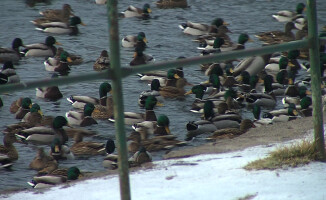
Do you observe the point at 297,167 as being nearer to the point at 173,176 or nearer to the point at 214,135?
the point at 173,176

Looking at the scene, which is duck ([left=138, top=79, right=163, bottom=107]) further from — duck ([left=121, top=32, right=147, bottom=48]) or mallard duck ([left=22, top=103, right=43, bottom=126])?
duck ([left=121, top=32, right=147, bottom=48])

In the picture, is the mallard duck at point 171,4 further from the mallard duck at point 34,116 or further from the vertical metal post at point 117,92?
the vertical metal post at point 117,92

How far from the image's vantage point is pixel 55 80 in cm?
364

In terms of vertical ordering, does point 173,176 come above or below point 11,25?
above

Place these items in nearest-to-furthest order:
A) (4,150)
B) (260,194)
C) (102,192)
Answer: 1. (260,194)
2. (102,192)
3. (4,150)

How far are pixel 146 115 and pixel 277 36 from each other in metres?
5.39

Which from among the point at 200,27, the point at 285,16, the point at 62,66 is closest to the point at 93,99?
the point at 62,66

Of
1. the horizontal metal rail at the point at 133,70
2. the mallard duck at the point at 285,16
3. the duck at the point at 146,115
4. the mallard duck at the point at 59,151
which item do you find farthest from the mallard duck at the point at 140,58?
the horizontal metal rail at the point at 133,70

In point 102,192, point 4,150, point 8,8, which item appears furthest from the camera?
point 8,8

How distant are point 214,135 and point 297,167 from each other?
7185 mm

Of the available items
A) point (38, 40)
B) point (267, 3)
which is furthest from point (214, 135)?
point (267, 3)

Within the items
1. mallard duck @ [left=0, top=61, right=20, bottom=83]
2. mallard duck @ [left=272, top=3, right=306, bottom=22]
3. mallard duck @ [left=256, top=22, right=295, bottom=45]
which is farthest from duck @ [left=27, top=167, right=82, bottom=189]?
mallard duck @ [left=272, top=3, right=306, bottom=22]

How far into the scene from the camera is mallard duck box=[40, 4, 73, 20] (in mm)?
18477

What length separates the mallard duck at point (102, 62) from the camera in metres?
14.8
